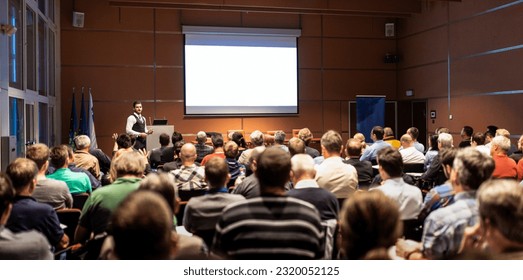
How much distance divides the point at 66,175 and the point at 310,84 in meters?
8.38

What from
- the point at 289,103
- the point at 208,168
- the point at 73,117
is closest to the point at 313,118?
the point at 289,103

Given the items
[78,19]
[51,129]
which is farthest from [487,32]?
[51,129]

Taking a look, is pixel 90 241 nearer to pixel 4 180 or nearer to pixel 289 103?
pixel 4 180

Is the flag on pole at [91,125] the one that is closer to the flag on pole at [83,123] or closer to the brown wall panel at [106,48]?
the flag on pole at [83,123]

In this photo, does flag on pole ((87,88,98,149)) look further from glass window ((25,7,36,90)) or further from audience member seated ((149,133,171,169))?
audience member seated ((149,133,171,169))

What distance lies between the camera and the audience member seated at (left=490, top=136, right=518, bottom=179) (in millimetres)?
4637

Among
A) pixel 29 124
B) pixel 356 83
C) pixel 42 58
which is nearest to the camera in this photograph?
pixel 29 124

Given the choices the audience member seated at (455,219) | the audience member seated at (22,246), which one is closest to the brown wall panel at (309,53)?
the audience member seated at (455,219)

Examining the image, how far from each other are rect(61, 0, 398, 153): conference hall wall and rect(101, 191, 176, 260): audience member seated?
942cm

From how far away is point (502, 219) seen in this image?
5.74ft

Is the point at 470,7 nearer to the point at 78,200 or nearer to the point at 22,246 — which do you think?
the point at 78,200

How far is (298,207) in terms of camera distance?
2146mm

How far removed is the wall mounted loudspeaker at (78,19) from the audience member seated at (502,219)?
10.1 metres

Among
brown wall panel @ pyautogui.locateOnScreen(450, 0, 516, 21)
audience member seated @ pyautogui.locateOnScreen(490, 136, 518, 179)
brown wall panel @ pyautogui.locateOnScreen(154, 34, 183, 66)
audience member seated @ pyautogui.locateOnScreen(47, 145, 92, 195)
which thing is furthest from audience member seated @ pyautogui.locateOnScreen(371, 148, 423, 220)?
brown wall panel @ pyautogui.locateOnScreen(154, 34, 183, 66)
